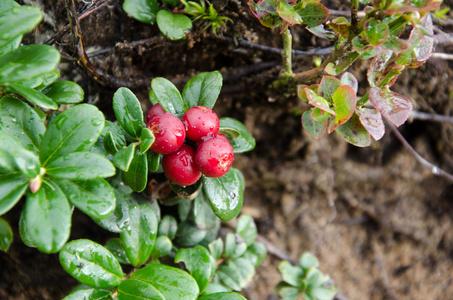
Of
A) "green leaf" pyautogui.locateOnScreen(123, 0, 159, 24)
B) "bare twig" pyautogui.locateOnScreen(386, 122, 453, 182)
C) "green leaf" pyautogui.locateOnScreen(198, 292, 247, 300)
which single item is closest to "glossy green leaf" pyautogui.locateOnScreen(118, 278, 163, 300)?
"green leaf" pyautogui.locateOnScreen(198, 292, 247, 300)

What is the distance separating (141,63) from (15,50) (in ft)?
2.38

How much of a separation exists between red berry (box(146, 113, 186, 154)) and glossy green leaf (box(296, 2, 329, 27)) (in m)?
0.59

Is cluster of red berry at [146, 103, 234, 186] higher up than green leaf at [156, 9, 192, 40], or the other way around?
green leaf at [156, 9, 192, 40]

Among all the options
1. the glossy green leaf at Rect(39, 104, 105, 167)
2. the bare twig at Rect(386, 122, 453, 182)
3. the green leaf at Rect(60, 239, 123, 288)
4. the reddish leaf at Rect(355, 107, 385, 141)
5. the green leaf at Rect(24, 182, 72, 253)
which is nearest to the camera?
the green leaf at Rect(24, 182, 72, 253)

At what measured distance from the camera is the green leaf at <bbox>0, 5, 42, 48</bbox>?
871 millimetres

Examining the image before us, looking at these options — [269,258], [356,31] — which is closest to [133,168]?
[356,31]

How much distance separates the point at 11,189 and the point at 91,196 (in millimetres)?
194

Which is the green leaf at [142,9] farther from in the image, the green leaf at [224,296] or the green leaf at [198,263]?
the green leaf at [224,296]

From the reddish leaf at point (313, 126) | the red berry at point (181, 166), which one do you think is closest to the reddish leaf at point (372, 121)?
the reddish leaf at point (313, 126)

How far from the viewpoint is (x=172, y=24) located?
1398mm

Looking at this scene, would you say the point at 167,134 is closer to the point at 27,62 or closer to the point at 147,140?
the point at 147,140

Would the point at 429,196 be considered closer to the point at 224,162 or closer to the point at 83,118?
the point at 224,162

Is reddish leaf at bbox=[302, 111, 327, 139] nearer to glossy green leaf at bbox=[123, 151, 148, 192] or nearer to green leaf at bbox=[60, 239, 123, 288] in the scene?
glossy green leaf at bbox=[123, 151, 148, 192]

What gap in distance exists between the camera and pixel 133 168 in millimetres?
1076
